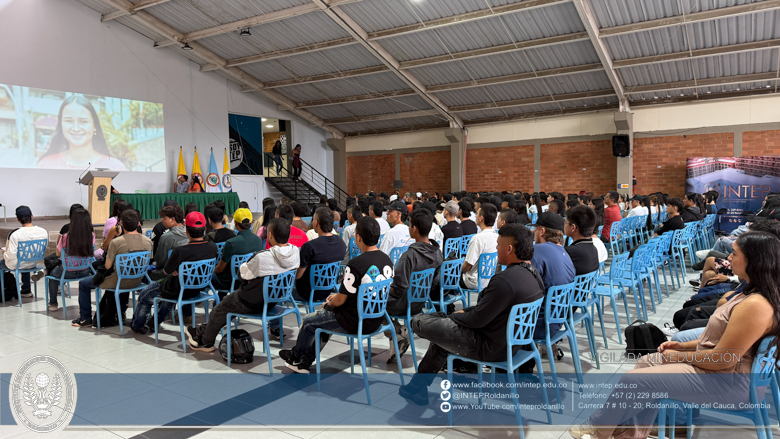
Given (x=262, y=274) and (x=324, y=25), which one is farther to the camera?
(x=324, y=25)

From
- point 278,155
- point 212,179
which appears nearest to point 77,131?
point 212,179

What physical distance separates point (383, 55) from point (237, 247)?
891cm

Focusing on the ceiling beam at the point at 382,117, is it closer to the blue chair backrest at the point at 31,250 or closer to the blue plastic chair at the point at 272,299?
the blue chair backrest at the point at 31,250

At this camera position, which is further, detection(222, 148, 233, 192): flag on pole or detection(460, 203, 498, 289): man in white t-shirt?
detection(222, 148, 233, 192): flag on pole

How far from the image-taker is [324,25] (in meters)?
11.5

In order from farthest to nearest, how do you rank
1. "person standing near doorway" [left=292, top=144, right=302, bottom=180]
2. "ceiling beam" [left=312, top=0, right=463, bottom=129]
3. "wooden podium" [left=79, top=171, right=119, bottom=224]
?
"person standing near doorway" [left=292, top=144, right=302, bottom=180]
"ceiling beam" [left=312, top=0, right=463, bottom=129]
"wooden podium" [left=79, top=171, right=119, bottom=224]

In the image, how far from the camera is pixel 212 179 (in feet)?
47.1

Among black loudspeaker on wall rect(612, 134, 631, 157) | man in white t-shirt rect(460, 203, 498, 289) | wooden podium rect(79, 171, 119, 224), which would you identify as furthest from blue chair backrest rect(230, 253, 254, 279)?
black loudspeaker on wall rect(612, 134, 631, 157)

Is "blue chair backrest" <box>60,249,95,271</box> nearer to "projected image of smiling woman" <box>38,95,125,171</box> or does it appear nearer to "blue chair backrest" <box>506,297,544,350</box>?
"blue chair backrest" <box>506,297,544,350</box>

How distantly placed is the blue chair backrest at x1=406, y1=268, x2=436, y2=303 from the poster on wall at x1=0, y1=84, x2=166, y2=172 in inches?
449

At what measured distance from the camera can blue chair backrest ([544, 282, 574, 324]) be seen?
2.81 meters

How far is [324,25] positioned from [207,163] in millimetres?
5903

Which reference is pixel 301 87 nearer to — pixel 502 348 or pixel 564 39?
pixel 564 39

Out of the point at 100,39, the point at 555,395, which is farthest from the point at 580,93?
the point at 100,39
